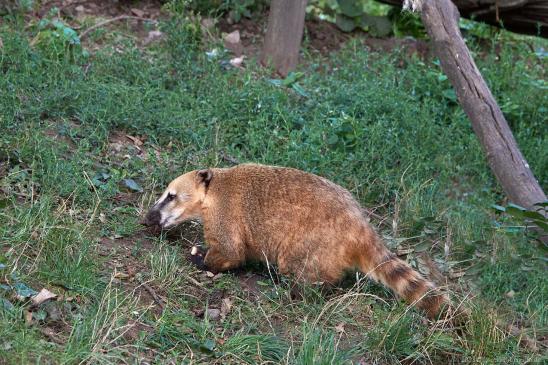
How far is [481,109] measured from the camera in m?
7.12

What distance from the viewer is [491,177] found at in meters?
8.32

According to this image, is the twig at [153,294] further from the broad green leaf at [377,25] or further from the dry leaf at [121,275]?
the broad green leaf at [377,25]

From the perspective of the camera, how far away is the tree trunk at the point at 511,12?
30.1ft

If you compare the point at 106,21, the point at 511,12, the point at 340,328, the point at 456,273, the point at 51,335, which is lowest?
the point at 456,273

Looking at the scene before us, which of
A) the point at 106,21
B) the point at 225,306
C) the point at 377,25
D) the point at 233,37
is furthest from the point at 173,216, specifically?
the point at 377,25

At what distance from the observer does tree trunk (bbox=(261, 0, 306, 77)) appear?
8.77m

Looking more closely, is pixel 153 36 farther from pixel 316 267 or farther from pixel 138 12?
pixel 316 267

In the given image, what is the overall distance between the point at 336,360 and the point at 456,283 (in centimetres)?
187

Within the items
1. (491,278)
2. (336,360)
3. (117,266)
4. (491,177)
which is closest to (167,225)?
(117,266)

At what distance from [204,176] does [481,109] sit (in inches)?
98.7

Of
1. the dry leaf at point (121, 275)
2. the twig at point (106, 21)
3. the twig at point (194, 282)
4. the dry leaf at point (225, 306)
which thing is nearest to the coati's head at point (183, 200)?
the twig at point (194, 282)

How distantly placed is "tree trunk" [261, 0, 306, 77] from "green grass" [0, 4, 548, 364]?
226mm

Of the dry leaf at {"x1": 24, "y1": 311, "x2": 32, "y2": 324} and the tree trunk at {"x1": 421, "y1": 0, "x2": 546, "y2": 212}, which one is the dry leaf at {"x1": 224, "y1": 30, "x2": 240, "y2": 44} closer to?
the tree trunk at {"x1": 421, "y1": 0, "x2": 546, "y2": 212}

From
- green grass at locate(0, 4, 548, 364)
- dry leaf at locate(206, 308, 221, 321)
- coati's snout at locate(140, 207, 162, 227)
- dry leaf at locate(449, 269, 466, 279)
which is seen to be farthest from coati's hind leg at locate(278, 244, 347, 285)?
dry leaf at locate(449, 269, 466, 279)
